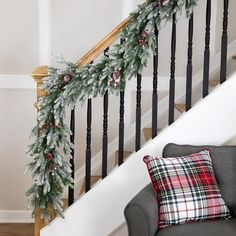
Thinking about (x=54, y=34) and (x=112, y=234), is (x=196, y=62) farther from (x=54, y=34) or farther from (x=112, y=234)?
(x=112, y=234)

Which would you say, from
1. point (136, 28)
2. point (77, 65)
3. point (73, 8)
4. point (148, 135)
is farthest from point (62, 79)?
point (73, 8)

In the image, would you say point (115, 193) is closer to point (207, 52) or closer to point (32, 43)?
point (207, 52)

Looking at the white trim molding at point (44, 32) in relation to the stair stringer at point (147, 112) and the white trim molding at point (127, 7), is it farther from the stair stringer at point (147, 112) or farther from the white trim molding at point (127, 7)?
the stair stringer at point (147, 112)

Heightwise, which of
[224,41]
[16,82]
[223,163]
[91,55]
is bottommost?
[223,163]

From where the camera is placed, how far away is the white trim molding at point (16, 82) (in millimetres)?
4230

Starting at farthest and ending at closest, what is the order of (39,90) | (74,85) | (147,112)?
(147,112) < (39,90) < (74,85)

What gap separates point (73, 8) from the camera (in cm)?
423

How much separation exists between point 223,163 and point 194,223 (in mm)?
459

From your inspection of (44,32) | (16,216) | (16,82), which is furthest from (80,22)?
(16,216)

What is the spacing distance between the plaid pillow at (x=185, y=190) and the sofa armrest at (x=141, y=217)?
107 millimetres

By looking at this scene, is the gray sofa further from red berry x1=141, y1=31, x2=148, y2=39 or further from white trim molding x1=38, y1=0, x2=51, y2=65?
white trim molding x1=38, y1=0, x2=51, y2=65

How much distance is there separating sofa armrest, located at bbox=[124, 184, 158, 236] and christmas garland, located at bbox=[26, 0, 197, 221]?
2.15 feet

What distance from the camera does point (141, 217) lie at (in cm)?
256

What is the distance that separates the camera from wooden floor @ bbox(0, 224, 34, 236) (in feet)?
13.1
